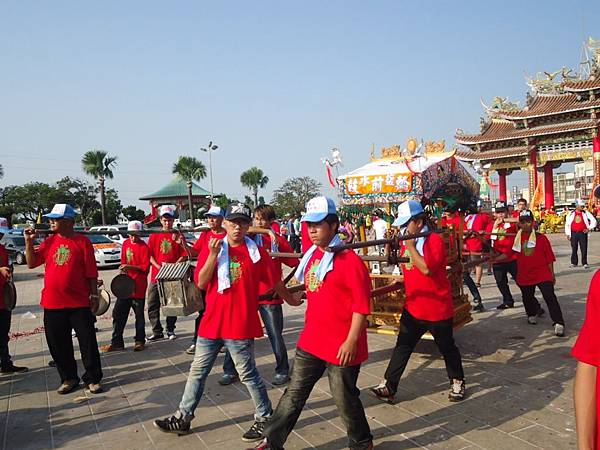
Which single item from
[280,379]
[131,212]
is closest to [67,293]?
[280,379]

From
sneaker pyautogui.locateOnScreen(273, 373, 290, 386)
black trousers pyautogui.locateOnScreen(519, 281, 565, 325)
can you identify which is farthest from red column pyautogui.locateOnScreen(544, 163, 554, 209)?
sneaker pyautogui.locateOnScreen(273, 373, 290, 386)

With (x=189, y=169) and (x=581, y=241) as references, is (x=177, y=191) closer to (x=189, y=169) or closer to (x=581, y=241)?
(x=189, y=169)

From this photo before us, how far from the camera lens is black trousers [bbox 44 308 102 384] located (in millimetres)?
4750

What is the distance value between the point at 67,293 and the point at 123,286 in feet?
4.07

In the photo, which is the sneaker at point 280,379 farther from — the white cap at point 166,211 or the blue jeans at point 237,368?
the white cap at point 166,211

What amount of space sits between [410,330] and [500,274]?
4.55 meters

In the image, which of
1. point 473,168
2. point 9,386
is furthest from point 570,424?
point 473,168

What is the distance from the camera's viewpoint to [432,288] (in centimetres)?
421

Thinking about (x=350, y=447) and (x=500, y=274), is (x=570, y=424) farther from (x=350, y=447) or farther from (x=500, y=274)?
(x=500, y=274)

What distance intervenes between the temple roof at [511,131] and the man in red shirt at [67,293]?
27857mm

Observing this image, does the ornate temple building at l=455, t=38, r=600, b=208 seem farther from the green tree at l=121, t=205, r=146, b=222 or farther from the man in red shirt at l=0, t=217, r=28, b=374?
the green tree at l=121, t=205, r=146, b=222

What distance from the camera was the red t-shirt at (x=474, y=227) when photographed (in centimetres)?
904

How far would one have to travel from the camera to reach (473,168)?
33406 mm

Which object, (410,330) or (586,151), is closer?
(410,330)
